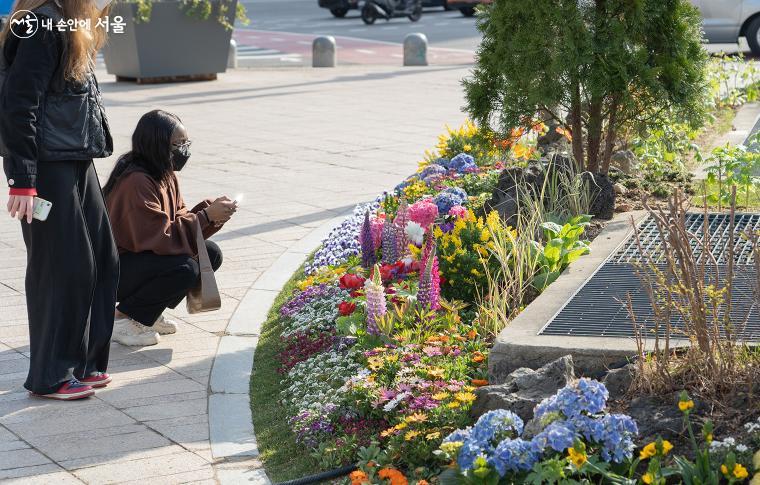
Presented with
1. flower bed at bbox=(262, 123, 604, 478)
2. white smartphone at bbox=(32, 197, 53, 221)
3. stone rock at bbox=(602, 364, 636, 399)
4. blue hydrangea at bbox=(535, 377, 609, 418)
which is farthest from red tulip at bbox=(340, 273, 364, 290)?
blue hydrangea at bbox=(535, 377, 609, 418)

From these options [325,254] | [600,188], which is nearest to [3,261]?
[325,254]

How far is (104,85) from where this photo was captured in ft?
54.1

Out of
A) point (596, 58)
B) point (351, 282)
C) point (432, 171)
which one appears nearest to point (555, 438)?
point (351, 282)

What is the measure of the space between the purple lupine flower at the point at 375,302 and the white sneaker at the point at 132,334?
1326 millimetres

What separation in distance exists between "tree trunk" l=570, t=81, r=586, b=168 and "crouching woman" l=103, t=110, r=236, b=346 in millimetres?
2300

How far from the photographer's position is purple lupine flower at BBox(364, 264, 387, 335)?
467 centimetres

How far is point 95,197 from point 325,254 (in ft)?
6.35

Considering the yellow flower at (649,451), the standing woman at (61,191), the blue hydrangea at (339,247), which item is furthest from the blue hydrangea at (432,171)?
the yellow flower at (649,451)

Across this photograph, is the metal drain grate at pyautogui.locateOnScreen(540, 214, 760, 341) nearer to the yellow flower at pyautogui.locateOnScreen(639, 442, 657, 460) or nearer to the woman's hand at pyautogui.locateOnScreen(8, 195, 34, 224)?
the yellow flower at pyautogui.locateOnScreen(639, 442, 657, 460)

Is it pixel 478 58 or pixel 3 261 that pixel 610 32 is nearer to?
pixel 478 58

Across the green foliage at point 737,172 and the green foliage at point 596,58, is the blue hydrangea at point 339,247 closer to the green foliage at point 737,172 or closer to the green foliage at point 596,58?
the green foliage at point 596,58

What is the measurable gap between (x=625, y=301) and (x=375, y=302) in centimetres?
108

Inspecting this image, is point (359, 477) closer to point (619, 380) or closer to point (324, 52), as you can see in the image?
point (619, 380)

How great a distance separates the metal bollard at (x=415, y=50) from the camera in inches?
755
